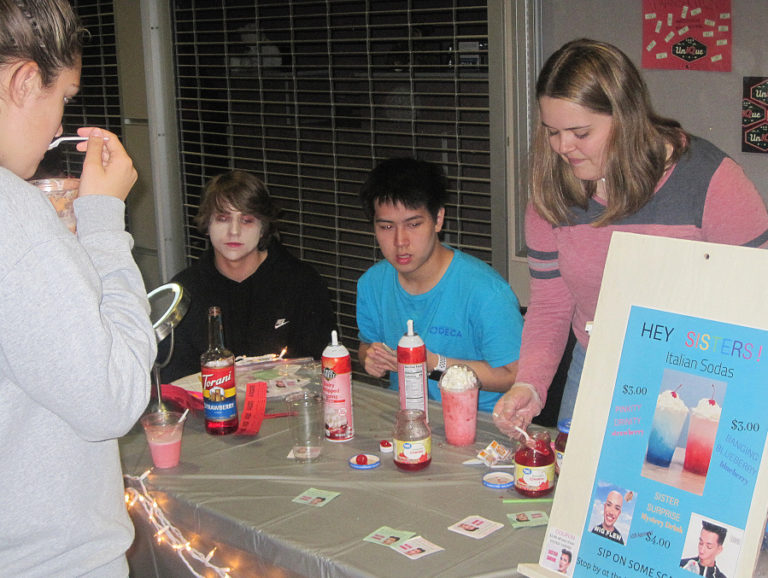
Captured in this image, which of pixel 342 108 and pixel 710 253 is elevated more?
pixel 342 108

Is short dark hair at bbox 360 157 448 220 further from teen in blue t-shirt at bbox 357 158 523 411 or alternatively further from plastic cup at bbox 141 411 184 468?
plastic cup at bbox 141 411 184 468

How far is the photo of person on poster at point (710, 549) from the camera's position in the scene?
0.97m

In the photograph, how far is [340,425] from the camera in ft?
5.63

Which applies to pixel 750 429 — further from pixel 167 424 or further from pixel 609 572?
pixel 167 424

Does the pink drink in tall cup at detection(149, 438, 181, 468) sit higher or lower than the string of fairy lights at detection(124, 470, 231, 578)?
higher

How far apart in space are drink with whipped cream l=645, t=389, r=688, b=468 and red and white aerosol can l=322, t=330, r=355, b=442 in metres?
0.71

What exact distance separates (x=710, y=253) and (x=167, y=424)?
1.13m

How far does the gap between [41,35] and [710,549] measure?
95 centimetres

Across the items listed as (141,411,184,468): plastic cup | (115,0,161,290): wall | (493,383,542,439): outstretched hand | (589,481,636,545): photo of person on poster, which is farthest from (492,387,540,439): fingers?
(115,0,161,290): wall

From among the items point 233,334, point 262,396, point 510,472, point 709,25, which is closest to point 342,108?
point 233,334

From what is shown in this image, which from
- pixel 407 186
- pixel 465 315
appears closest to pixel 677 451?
pixel 465 315

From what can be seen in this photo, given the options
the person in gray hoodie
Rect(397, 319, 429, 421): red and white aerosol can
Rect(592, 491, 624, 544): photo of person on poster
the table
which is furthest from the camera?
Rect(397, 319, 429, 421): red and white aerosol can

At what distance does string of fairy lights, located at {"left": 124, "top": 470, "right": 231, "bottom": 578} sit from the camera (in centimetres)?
152

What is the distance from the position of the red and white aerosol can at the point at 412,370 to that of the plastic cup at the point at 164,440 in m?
0.47
